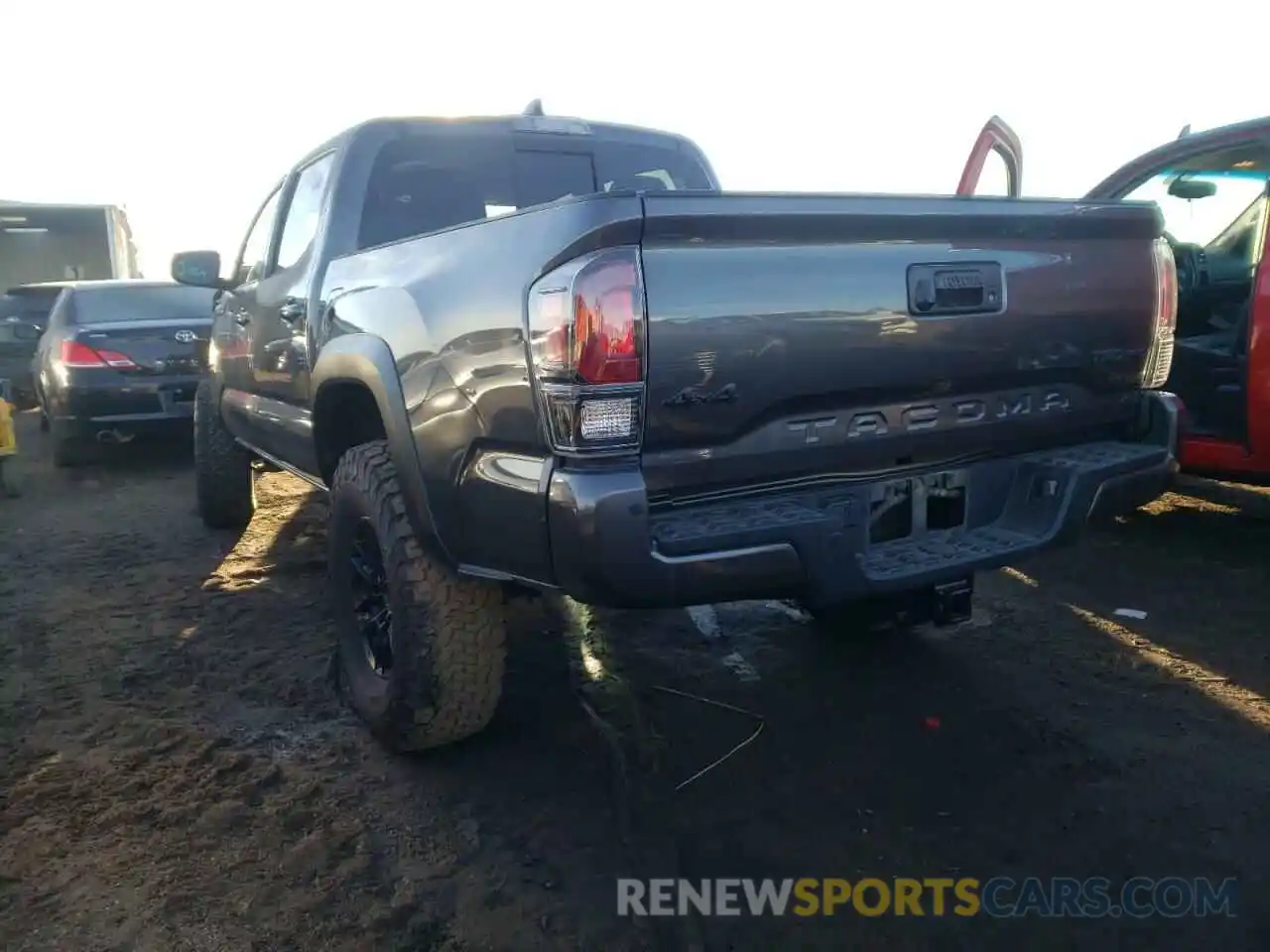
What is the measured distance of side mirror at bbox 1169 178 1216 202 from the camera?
4973 mm

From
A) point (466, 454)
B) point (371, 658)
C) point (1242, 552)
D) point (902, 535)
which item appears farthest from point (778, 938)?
point (1242, 552)

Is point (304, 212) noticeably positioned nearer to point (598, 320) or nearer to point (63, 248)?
point (598, 320)

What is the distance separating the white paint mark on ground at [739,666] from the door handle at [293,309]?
1965 millimetres

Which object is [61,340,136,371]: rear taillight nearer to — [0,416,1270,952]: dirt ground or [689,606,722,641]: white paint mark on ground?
[0,416,1270,952]: dirt ground

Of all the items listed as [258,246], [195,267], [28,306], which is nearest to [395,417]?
[195,267]

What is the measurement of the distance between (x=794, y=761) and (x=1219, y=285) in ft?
12.0

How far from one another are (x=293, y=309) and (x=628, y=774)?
211 cm

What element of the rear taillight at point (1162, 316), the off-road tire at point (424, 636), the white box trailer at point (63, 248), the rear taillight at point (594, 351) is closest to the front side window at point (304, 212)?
the off-road tire at point (424, 636)

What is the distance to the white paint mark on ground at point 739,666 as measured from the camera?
354 cm

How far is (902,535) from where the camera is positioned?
260 centimetres

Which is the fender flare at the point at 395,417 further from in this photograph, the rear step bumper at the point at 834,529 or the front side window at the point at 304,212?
the front side window at the point at 304,212

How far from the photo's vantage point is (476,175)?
385 centimetres

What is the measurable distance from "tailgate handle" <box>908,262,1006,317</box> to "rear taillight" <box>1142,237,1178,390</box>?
2.05 feet

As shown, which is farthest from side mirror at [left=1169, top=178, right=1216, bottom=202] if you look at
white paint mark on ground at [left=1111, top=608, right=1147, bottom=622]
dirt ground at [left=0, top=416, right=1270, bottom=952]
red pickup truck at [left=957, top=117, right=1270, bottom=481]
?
white paint mark on ground at [left=1111, top=608, right=1147, bottom=622]
